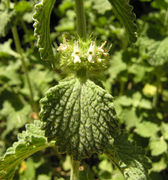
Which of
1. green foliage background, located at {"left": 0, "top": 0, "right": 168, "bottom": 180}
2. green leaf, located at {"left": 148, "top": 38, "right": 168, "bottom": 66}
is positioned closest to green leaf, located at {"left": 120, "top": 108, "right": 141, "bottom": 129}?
green foliage background, located at {"left": 0, "top": 0, "right": 168, "bottom": 180}

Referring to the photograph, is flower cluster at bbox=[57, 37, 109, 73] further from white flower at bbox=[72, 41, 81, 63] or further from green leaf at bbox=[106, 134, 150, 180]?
green leaf at bbox=[106, 134, 150, 180]

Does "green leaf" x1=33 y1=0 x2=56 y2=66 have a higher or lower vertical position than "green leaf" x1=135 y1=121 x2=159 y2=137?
higher

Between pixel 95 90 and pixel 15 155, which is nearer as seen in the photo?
pixel 95 90

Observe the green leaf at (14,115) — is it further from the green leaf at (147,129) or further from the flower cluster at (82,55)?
the flower cluster at (82,55)

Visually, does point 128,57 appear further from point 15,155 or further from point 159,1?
point 15,155

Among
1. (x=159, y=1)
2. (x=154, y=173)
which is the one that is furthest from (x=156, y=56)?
(x=154, y=173)

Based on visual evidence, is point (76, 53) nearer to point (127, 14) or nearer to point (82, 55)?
point (82, 55)
